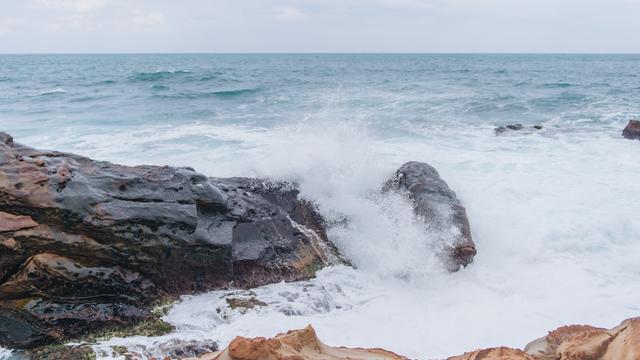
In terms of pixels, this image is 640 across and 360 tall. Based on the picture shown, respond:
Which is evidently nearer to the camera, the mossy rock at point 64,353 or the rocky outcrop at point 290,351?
the rocky outcrop at point 290,351

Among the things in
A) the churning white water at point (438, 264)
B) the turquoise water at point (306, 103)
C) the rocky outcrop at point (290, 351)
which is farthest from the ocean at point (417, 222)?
the rocky outcrop at point (290, 351)

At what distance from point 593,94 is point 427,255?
2738cm

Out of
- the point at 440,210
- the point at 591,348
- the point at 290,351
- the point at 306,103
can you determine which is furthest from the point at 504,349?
the point at 306,103

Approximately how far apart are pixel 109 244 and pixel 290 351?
3.65m

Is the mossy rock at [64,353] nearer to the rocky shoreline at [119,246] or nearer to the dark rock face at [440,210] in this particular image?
the rocky shoreline at [119,246]

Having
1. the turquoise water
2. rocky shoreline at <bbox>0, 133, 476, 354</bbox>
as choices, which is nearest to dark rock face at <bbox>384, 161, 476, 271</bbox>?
rocky shoreline at <bbox>0, 133, 476, 354</bbox>

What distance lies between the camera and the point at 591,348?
3.94m

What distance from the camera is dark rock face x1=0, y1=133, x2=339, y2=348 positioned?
20.1 ft

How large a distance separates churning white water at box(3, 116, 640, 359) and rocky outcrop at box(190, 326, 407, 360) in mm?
1938

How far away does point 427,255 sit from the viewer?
822 centimetres

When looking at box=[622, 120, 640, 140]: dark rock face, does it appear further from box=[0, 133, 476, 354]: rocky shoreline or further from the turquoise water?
box=[0, 133, 476, 354]: rocky shoreline

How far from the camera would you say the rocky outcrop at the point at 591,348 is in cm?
364

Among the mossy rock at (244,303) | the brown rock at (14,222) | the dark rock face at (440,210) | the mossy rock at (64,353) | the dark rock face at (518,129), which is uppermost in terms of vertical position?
the brown rock at (14,222)

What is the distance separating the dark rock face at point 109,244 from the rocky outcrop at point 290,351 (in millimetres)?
2860
